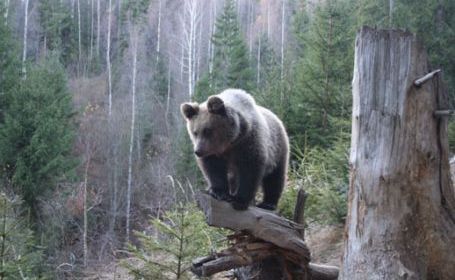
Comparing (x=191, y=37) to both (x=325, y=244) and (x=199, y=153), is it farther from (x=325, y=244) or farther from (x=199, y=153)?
(x=199, y=153)

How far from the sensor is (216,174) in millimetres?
6035

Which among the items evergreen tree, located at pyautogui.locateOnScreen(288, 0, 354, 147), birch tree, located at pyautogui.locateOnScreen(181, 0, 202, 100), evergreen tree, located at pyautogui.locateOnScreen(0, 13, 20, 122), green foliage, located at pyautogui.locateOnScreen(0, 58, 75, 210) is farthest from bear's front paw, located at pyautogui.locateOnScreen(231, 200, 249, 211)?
birch tree, located at pyautogui.locateOnScreen(181, 0, 202, 100)

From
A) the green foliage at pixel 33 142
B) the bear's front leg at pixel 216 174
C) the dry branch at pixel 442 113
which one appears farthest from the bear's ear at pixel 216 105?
the green foliage at pixel 33 142

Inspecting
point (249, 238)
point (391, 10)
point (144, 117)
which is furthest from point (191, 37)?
point (249, 238)

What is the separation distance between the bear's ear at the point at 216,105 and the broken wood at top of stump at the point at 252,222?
0.87 meters

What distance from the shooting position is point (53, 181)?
25.6m

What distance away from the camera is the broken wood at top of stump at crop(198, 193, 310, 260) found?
5598 millimetres

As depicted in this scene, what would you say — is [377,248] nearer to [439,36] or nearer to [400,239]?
[400,239]

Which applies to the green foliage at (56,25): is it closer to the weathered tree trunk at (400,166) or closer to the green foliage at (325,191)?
the green foliage at (325,191)

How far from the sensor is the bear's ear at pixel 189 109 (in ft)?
19.8

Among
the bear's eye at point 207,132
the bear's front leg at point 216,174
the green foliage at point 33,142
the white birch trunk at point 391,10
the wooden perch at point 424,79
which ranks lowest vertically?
the green foliage at point 33,142

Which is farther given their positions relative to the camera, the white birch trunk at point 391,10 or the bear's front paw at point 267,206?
the white birch trunk at point 391,10

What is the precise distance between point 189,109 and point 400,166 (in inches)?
91.6

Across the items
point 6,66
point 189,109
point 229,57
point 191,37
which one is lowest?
point 189,109
